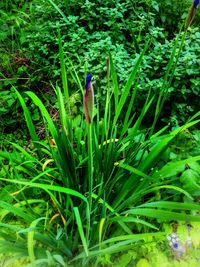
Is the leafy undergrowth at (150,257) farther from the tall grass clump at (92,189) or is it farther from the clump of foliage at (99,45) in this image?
the clump of foliage at (99,45)

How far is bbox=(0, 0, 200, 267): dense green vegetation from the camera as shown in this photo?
1.37 meters

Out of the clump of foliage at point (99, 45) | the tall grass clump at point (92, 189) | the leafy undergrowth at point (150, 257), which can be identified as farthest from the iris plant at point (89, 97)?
the clump of foliage at point (99, 45)

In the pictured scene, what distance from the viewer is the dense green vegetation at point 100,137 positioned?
4.49 ft

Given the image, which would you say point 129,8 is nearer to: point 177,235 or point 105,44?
point 105,44

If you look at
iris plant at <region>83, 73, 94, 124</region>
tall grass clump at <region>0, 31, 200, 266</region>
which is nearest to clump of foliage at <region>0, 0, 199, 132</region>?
tall grass clump at <region>0, 31, 200, 266</region>

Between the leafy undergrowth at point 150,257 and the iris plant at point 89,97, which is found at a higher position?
the iris plant at point 89,97

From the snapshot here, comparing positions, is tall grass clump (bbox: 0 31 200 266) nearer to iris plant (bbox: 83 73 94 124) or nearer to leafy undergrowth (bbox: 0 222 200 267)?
leafy undergrowth (bbox: 0 222 200 267)

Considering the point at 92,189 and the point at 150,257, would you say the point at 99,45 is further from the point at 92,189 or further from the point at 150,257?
the point at 150,257

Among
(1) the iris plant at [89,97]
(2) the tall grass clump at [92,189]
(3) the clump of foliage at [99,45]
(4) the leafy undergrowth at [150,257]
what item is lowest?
(4) the leafy undergrowth at [150,257]

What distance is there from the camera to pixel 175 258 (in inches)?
60.3

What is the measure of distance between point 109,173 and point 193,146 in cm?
50

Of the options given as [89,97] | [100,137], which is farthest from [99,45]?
[89,97]

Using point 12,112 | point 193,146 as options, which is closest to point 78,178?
point 193,146

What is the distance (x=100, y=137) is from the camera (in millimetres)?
1804
